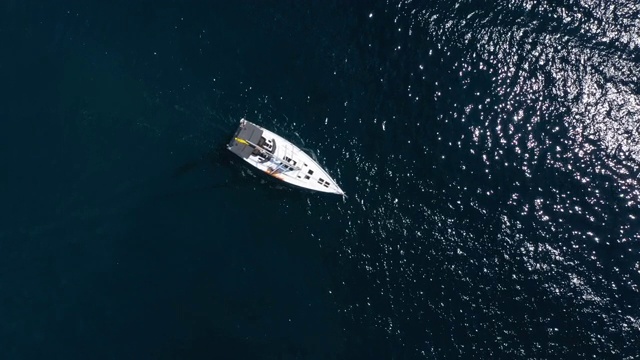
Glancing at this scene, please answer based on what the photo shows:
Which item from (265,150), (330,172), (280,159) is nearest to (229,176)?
(265,150)

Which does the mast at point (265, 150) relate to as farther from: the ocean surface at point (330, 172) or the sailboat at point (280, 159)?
the ocean surface at point (330, 172)

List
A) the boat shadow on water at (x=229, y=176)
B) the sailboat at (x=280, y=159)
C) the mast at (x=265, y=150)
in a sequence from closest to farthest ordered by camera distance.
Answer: the mast at (x=265, y=150) → the sailboat at (x=280, y=159) → the boat shadow on water at (x=229, y=176)

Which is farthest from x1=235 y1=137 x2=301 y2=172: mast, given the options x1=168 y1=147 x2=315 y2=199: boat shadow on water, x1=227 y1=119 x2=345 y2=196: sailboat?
x1=168 y1=147 x2=315 y2=199: boat shadow on water

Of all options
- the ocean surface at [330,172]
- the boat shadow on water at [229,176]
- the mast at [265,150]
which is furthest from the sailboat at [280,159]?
the ocean surface at [330,172]

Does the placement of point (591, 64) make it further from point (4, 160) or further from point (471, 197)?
point (4, 160)

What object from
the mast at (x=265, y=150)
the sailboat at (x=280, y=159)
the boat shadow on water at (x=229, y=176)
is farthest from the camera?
the boat shadow on water at (x=229, y=176)

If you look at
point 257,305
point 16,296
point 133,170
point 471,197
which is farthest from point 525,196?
point 16,296

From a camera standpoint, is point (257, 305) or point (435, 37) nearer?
point (257, 305)
